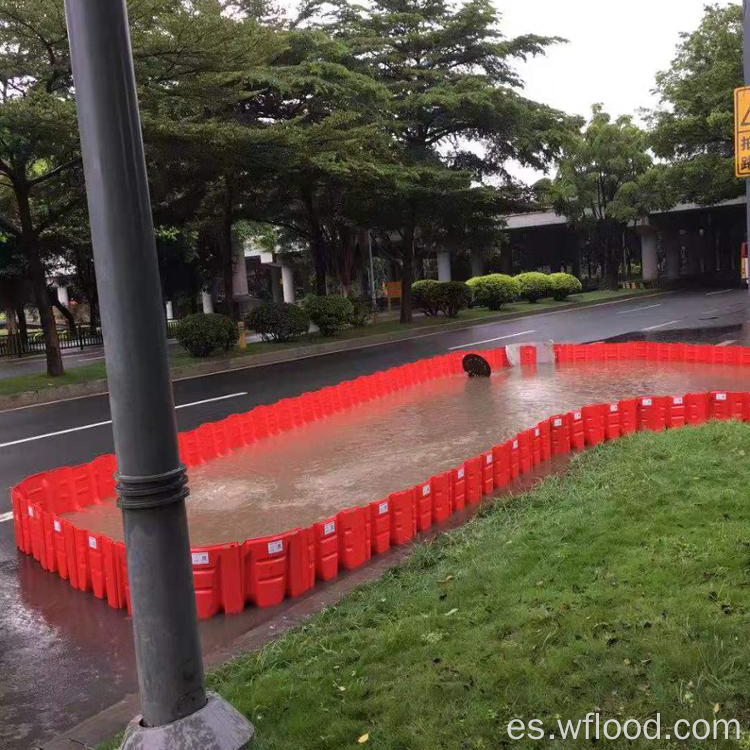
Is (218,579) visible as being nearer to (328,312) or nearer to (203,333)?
(203,333)

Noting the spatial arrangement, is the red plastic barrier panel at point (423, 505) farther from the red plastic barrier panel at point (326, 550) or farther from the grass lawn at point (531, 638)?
the red plastic barrier panel at point (326, 550)

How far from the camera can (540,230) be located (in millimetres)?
60719

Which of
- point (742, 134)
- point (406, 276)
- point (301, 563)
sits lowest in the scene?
point (301, 563)

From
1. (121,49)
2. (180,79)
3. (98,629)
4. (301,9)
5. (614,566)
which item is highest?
(301,9)

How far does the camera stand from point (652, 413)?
32.4 feet

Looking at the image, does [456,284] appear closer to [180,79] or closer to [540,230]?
[180,79]

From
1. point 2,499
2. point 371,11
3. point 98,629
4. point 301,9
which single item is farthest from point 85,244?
point 98,629

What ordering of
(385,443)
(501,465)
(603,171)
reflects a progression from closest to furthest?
(501,465), (385,443), (603,171)

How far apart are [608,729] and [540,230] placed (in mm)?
59969

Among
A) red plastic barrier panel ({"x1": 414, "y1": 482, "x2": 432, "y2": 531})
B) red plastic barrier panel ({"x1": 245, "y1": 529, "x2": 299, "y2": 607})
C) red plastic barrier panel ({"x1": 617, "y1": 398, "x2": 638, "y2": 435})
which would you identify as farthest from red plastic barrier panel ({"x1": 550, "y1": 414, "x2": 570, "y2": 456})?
red plastic barrier panel ({"x1": 245, "y1": 529, "x2": 299, "y2": 607})

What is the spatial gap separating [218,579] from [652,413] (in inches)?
249

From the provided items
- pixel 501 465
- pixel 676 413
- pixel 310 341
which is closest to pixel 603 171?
pixel 310 341

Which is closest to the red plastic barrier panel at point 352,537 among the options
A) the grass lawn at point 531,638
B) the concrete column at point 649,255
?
the grass lawn at point 531,638

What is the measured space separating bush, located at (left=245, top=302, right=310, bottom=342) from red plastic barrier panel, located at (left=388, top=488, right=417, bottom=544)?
19070mm
